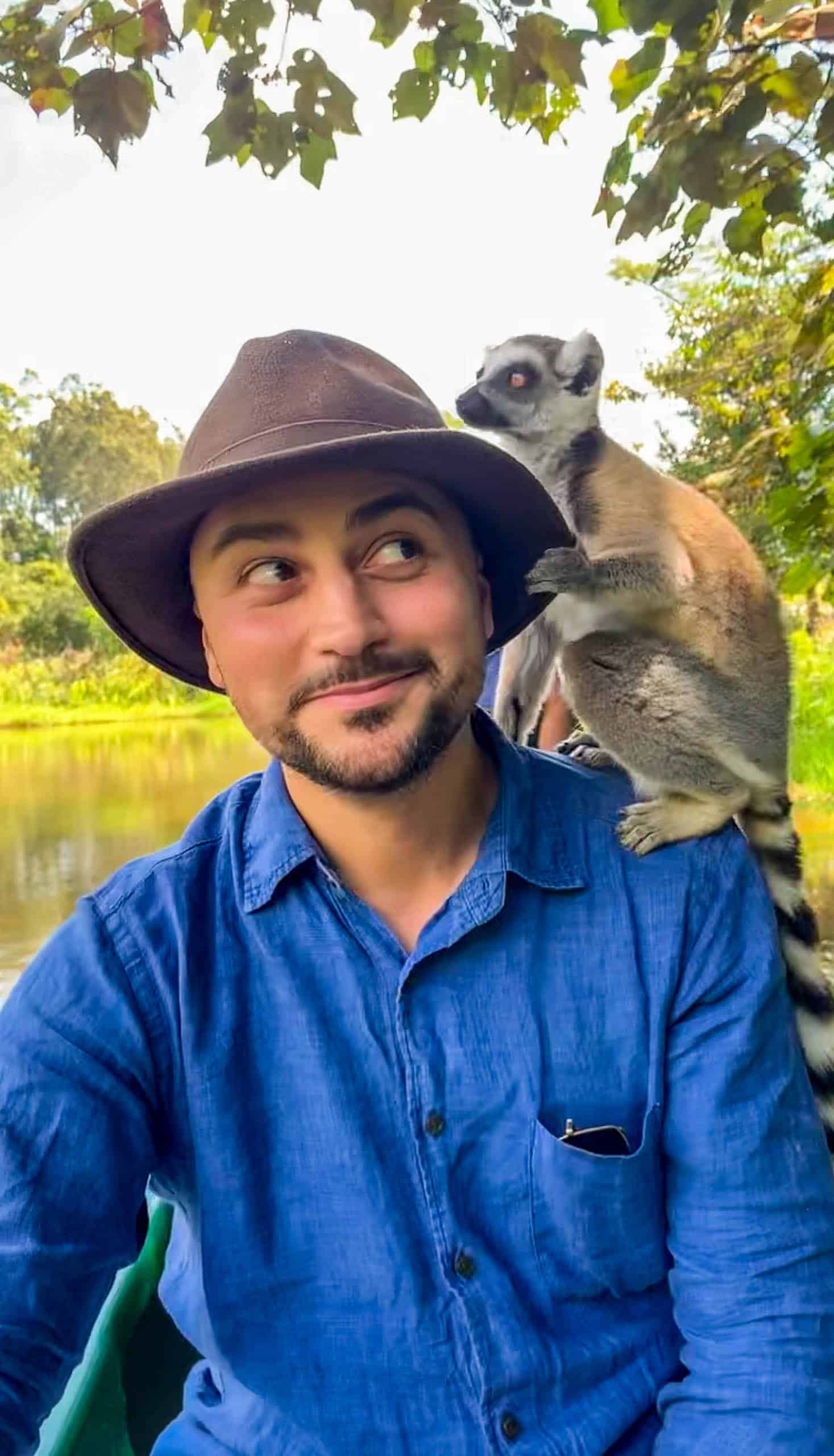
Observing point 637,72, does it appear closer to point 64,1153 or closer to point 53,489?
point 53,489

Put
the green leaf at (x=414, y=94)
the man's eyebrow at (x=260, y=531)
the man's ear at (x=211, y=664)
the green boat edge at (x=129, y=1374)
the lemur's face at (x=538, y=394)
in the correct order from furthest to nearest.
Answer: the lemur's face at (x=538, y=394) < the green leaf at (x=414, y=94) < the green boat edge at (x=129, y=1374) < the man's ear at (x=211, y=664) < the man's eyebrow at (x=260, y=531)

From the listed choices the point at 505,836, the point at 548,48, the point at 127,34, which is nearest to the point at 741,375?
the point at 548,48

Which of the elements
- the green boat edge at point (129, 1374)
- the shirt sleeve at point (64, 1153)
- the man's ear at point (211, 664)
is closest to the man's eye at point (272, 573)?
the man's ear at point (211, 664)

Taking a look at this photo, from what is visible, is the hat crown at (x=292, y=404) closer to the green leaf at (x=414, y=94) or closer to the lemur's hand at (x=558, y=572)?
the lemur's hand at (x=558, y=572)

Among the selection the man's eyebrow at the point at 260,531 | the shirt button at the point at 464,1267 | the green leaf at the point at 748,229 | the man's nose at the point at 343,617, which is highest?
the green leaf at the point at 748,229

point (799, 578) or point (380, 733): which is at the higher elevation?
point (799, 578)

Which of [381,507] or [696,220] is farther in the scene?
[696,220]

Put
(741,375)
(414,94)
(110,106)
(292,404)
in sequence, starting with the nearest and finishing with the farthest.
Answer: (292,404) < (110,106) < (414,94) < (741,375)

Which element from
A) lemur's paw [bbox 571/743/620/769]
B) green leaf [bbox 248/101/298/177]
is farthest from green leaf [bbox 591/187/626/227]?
lemur's paw [bbox 571/743/620/769]
